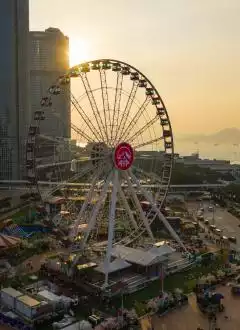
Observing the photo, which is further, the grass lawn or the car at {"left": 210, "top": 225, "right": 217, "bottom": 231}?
the car at {"left": 210, "top": 225, "right": 217, "bottom": 231}

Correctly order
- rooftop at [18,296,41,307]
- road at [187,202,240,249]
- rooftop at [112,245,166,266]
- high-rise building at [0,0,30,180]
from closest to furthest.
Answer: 1. rooftop at [18,296,41,307]
2. rooftop at [112,245,166,266]
3. road at [187,202,240,249]
4. high-rise building at [0,0,30,180]

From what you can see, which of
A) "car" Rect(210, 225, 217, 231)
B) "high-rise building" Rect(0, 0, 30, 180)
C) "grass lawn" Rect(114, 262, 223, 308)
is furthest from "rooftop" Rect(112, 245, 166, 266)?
"high-rise building" Rect(0, 0, 30, 180)


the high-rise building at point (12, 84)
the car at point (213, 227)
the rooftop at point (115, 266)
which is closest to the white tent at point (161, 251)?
the rooftop at point (115, 266)

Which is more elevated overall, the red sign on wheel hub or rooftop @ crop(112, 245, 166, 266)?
the red sign on wheel hub

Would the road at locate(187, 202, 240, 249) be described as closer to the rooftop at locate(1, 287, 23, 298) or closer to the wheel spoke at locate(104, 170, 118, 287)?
the wheel spoke at locate(104, 170, 118, 287)

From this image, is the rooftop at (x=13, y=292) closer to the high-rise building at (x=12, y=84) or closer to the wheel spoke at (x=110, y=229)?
the wheel spoke at (x=110, y=229)

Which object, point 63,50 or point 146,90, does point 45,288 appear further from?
point 63,50

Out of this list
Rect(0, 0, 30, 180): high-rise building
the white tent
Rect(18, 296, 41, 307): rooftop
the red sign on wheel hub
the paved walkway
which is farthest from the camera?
Rect(0, 0, 30, 180): high-rise building
